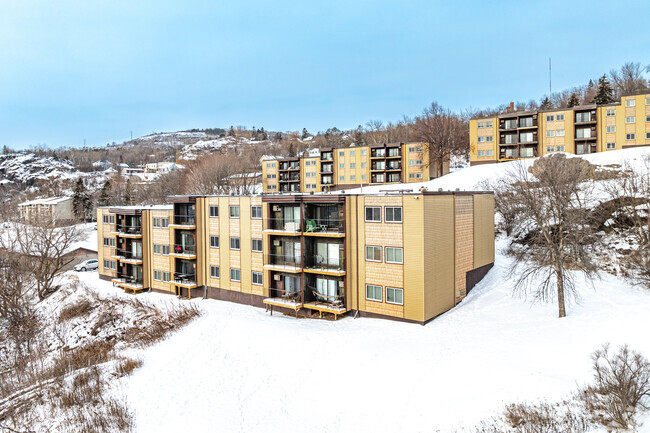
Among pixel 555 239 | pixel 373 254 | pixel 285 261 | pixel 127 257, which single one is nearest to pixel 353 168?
pixel 127 257

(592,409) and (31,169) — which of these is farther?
(31,169)

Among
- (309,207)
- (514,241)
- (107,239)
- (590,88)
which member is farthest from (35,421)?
(590,88)

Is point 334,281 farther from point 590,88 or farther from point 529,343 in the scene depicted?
point 590,88

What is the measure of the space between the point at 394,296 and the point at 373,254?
111 inches

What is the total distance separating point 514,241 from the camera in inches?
1350

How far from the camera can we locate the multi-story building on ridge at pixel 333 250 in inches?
885

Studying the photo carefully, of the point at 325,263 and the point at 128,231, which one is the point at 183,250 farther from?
the point at 325,263

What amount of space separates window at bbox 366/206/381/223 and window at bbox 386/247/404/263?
1.95 m

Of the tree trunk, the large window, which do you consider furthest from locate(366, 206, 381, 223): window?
the tree trunk

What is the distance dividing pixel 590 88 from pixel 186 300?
10783cm

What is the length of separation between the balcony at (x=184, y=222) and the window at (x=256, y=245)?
21.6 feet

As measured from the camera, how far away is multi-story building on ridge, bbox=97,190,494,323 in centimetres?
A: 2247

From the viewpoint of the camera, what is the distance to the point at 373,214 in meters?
23.7

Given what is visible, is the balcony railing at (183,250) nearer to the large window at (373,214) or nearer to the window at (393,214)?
the large window at (373,214)
